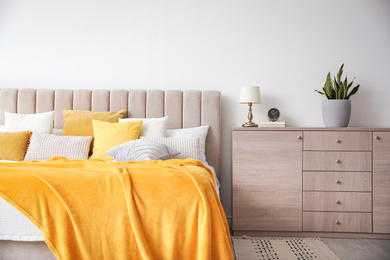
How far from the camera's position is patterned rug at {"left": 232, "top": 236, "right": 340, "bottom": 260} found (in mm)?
2334

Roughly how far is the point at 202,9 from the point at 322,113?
1584 millimetres

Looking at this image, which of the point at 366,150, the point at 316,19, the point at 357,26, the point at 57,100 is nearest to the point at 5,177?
the point at 57,100

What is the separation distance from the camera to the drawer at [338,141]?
2756 mm

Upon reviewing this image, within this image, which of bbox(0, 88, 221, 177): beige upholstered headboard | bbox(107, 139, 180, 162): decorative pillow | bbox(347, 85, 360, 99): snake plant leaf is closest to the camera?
bbox(107, 139, 180, 162): decorative pillow

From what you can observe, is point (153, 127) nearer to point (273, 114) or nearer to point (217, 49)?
point (217, 49)

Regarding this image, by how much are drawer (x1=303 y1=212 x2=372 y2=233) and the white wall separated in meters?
0.86

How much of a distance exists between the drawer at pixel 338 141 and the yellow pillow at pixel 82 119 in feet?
5.80

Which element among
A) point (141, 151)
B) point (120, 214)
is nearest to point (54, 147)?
point (141, 151)

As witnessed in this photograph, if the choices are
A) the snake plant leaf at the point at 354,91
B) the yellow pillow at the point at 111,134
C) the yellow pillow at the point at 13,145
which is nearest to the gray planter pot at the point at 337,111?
the snake plant leaf at the point at 354,91

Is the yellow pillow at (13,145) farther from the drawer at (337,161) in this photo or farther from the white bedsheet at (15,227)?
the drawer at (337,161)

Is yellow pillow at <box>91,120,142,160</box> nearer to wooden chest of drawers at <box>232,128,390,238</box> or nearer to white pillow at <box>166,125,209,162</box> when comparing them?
white pillow at <box>166,125,209,162</box>

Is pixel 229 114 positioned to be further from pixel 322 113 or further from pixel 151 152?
pixel 151 152

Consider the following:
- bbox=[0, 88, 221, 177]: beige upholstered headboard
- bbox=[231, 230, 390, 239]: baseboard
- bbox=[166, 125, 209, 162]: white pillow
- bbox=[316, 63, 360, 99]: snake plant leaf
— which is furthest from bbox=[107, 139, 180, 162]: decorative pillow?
bbox=[316, 63, 360, 99]: snake plant leaf

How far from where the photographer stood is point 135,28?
332 cm
